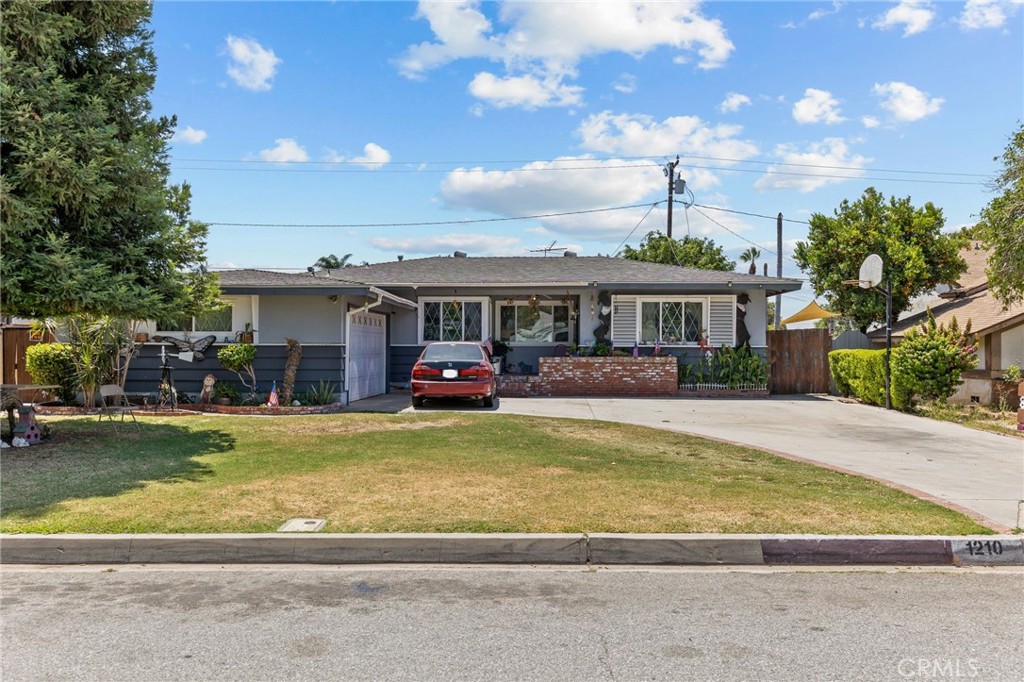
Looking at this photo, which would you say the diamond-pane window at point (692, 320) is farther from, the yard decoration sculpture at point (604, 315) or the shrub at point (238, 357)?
the shrub at point (238, 357)

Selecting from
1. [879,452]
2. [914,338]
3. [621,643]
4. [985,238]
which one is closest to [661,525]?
[621,643]

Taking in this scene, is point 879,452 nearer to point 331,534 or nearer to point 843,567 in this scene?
point 843,567

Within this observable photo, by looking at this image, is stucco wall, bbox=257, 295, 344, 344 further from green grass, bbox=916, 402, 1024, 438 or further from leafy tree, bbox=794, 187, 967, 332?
leafy tree, bbox=794, 187, 967, 332

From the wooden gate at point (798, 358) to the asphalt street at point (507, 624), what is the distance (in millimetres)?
15801

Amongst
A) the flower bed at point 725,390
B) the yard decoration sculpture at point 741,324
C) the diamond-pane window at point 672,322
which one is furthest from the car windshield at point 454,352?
the yard decoration sculpture at point 741,324

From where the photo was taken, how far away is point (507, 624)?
4184 millimetres

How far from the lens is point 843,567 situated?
5371 mm

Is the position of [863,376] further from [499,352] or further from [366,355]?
[366,355]

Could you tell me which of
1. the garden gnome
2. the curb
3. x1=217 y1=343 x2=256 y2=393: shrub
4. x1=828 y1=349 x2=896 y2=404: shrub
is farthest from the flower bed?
the curb

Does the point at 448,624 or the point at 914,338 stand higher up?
the point at 914,338

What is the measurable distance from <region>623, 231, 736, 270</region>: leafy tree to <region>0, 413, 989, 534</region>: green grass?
92.4 ft

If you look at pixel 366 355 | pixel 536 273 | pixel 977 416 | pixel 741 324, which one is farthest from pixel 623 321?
pixel 977 416

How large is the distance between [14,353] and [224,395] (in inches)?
172

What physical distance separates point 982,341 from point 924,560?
15379 millimetres
